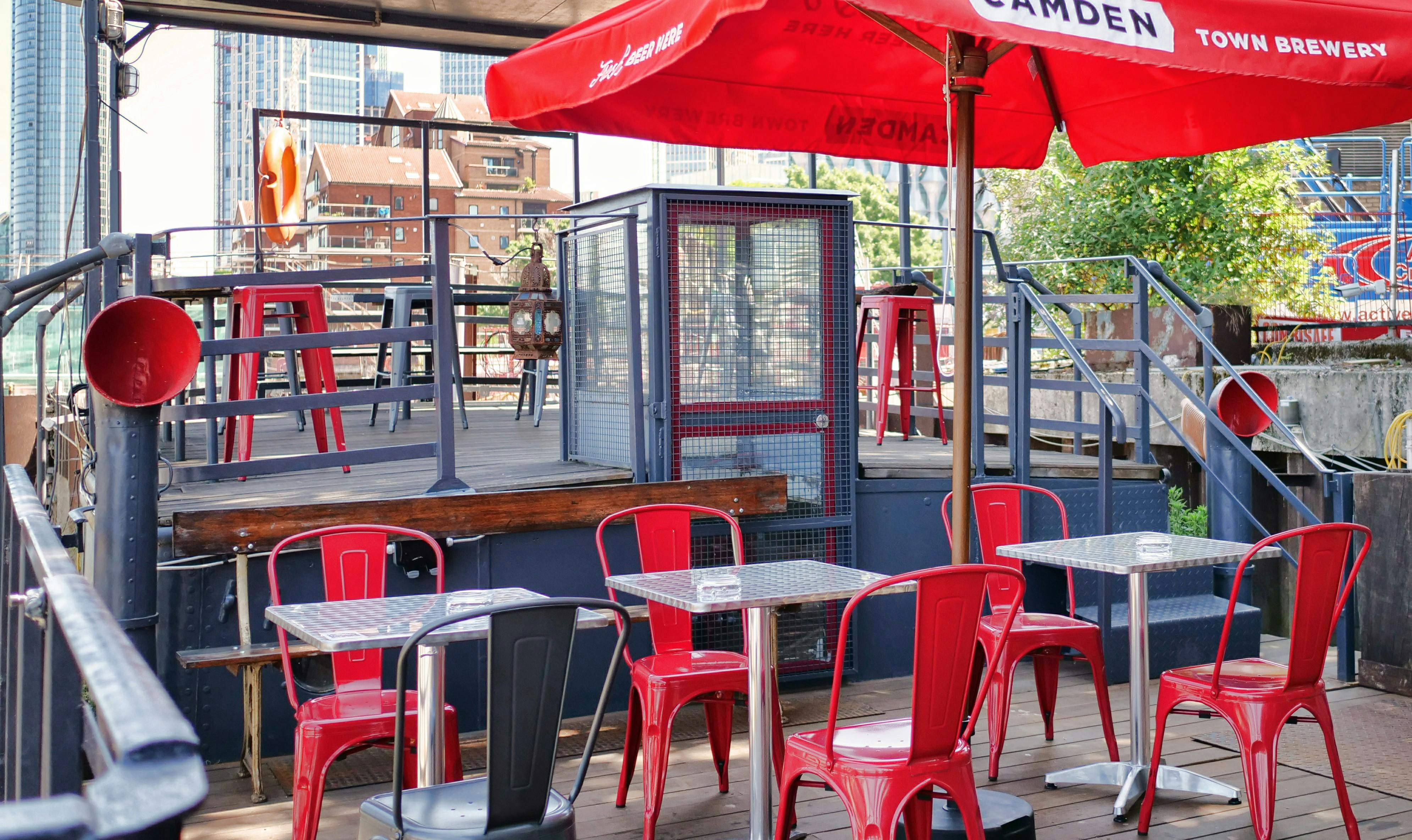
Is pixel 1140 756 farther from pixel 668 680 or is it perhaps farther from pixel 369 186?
pixel 369 186

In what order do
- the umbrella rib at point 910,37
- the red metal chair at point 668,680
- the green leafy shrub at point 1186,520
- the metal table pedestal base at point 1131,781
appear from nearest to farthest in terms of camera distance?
the umbrella rib at point 910,37 < the red metal chair at point 668,680 < the metal table pedestal base at point 1131,781 < the green leafy shrub at point 1186,520

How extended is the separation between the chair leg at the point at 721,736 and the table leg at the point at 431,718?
1.37m

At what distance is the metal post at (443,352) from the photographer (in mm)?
4867

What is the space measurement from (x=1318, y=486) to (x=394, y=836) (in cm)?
826

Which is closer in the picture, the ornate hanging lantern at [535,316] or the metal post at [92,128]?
the ornate hanging lantern at [535,316]

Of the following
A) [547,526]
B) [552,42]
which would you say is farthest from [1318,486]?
[552,42]

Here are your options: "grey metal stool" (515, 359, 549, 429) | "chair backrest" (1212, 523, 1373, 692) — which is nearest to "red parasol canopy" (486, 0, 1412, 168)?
"chair backrest" (1212, 523, 1373, 692)

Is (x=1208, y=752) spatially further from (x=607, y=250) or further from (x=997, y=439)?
(x=997, y=439)

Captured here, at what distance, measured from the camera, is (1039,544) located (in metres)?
4.50

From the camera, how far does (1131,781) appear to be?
4.14 m

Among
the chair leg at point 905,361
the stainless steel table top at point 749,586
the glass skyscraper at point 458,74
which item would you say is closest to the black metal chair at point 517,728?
the stainless steel table top at point 749,586

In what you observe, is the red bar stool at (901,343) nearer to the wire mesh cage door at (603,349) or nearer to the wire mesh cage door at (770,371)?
the wire mesh cage door at (770,371)

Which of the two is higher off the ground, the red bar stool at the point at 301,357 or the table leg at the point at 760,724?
the red bar stool at the point at 301,357

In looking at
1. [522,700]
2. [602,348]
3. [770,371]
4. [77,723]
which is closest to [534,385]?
[602,348]
